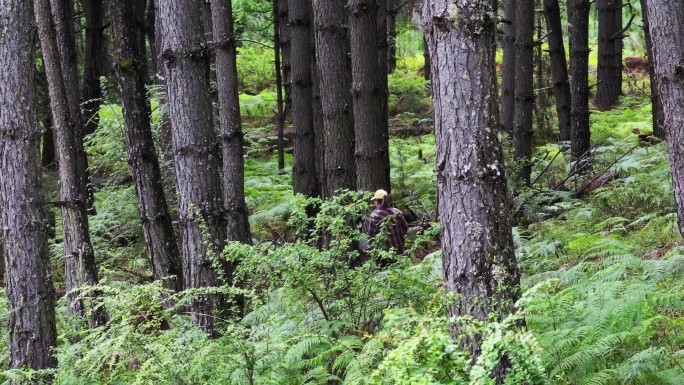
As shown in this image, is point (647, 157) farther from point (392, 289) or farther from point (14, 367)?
point (14, 367)

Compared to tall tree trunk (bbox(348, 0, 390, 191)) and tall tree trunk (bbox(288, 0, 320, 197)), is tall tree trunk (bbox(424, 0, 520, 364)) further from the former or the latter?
tall tree trunk (bbox(288, 0, 320, 197))

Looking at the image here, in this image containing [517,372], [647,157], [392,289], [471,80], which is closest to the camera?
[517,372]

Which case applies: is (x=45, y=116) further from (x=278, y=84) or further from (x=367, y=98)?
(x=367, y=98)

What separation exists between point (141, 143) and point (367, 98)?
286cm

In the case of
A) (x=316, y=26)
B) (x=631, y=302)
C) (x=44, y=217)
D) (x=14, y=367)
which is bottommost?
(x=14, y=367)

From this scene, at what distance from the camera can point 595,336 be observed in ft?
17.3

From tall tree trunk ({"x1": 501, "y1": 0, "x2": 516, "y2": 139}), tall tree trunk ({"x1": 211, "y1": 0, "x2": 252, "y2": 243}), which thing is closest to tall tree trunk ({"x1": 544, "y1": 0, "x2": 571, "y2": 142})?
tall tree trunk ({"x1": 501, "y1": 0, "x2": 516, "y2": 139})

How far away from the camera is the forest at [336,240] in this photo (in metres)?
4.34

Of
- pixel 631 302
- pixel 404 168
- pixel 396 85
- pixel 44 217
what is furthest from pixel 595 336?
pixel 396 85

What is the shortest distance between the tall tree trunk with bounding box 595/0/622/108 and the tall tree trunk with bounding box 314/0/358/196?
1412 cm

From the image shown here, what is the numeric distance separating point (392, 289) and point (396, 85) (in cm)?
2275

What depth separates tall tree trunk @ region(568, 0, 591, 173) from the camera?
49.1 feet

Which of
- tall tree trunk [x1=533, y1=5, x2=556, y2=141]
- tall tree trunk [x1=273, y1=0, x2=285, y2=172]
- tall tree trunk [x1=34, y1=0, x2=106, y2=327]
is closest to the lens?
tall tree trunk [x1=34, y1=0, x2=106, y2=327]

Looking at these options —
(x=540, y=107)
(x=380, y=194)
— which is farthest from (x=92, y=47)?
(x=540, y=107)
